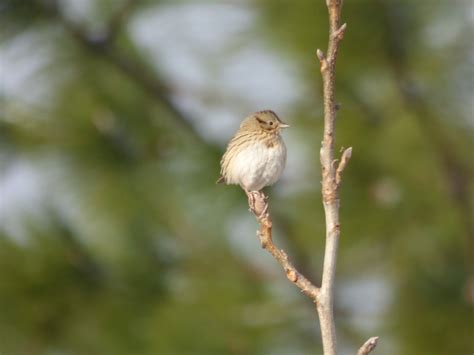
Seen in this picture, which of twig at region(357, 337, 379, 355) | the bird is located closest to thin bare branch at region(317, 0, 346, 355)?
twig at region(357, 337, 379, 355)

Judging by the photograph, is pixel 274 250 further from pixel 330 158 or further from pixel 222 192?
pixel 222 192

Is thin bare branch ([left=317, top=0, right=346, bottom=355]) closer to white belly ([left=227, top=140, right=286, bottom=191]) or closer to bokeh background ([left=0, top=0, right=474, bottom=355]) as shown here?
white belly ([left=227, top=140, right=286, bottom=191])

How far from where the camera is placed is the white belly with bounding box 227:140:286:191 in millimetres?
3492

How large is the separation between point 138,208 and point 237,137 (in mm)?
1304

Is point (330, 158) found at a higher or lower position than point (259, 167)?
lower

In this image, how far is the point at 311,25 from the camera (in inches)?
201

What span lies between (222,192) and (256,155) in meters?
1.62

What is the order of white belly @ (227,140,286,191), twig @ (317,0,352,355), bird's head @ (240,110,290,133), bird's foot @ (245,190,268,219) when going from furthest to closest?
bird's head @ (240,110,290,133), white belly @ (227,140,286,191), bird's foot @ (245,190,268,219), twig @ (317,0,352,355)

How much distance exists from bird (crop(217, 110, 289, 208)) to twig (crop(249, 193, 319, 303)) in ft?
2.28

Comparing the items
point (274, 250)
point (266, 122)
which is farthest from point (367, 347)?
point (266, 122)

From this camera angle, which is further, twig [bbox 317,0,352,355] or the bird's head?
the bird's head

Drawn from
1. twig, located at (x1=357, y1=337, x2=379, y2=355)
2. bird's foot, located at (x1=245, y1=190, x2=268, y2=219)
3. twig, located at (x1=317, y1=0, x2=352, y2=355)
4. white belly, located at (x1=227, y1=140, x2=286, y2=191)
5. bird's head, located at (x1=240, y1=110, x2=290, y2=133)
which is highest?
bird's head, located at (x1=240, y1=110, x2=290, y2=133)

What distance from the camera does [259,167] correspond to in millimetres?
3512

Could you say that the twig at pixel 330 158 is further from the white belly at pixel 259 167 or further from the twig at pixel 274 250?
the white belly at pixel 259 167
